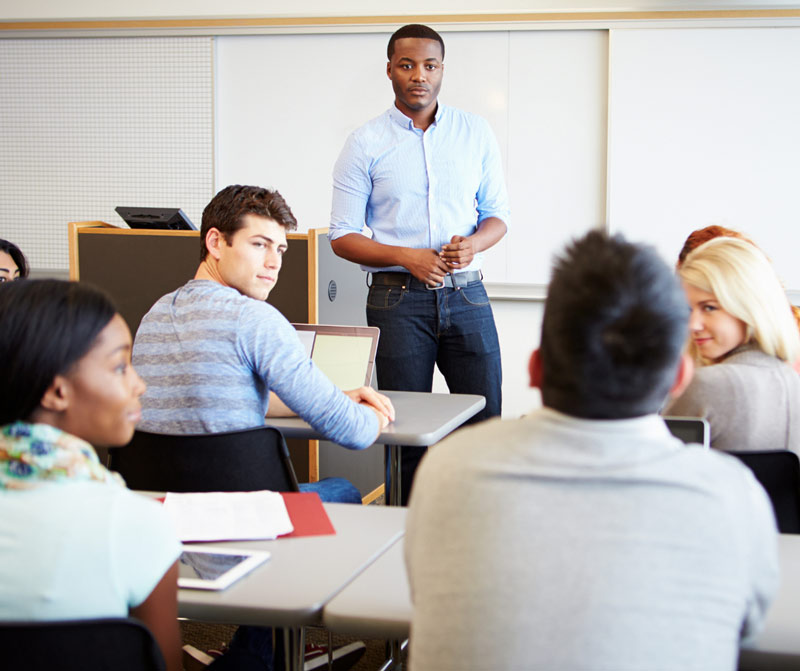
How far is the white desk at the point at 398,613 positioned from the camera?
1.14 metres

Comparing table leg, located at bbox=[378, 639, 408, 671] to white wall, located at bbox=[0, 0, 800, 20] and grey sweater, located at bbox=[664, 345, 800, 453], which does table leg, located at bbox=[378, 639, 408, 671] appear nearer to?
grey sweater, located at bbox=[664, 345, 800, 453]

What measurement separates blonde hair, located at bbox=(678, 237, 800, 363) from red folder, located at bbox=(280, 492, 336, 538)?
0.94 metres

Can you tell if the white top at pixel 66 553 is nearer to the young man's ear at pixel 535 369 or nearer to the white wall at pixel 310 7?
the young man's ear at pixel 535 369

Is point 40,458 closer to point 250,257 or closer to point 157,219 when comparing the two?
point 250,257

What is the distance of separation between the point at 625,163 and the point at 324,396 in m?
3.25

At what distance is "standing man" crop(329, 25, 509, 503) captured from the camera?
306 centimetres

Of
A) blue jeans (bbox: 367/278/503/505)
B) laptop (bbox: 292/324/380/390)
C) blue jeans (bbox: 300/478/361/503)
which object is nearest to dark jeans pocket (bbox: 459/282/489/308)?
blue jeans (bbox: 367/278/503/505)

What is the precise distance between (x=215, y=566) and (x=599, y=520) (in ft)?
2.37

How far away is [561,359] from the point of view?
93 cm

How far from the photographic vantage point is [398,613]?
4.00 ft

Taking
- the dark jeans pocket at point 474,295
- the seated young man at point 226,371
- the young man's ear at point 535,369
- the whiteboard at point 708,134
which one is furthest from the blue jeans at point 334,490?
the whiteboard at point 708,134

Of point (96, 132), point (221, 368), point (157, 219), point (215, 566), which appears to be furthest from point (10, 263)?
point (96, 132)

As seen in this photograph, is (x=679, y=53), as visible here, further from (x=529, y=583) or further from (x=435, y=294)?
(x=529, y=583)

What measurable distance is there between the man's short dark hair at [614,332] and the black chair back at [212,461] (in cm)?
95
